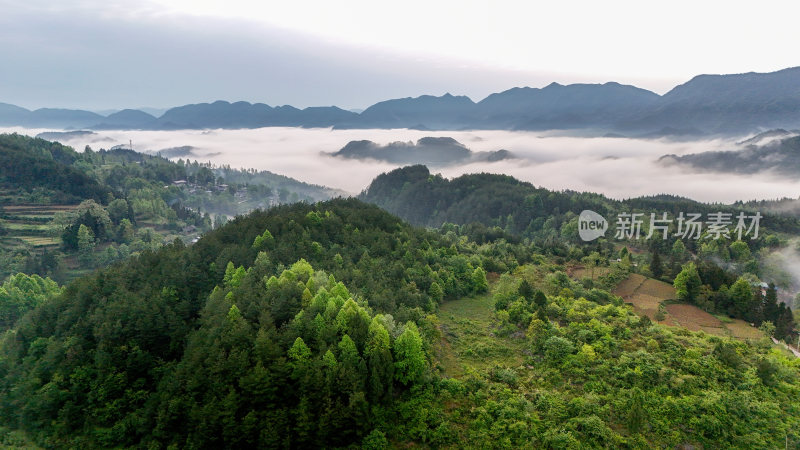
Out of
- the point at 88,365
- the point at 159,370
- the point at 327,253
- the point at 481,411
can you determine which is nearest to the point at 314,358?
the point at 481,411

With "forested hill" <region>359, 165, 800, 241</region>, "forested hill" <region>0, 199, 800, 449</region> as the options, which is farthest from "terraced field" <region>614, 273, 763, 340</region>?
"forested hill" <region>359, 165, 800, 241</region>

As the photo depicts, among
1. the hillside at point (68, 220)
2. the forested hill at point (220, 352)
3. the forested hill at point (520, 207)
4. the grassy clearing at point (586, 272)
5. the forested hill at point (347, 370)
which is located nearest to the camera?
the forested hill at point (220, 352)

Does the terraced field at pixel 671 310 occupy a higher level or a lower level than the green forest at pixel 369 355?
lower

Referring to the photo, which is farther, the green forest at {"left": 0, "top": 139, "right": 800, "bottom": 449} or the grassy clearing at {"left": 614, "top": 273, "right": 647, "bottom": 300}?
the grassy clearing at {"left": 614, "top": 273, "right": 647, "bottom": 300}

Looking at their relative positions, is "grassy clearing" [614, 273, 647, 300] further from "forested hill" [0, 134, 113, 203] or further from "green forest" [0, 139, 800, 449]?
"forested hill" [0, 134, 113, 203]

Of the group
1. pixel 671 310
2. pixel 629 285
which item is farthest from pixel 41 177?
pixel 671 310

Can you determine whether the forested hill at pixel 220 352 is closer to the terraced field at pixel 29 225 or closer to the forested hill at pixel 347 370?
the forested hill at pixel 347 370

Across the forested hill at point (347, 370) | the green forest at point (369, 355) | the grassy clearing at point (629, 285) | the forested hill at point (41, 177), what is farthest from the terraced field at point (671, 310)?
the forested hill at point (41, 177)
